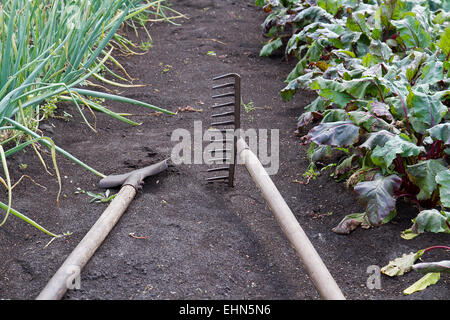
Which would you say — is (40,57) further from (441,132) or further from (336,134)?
(441,132)

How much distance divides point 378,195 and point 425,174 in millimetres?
219

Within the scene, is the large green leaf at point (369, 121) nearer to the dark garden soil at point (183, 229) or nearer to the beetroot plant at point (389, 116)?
the beetroot plant at point (389, 116)

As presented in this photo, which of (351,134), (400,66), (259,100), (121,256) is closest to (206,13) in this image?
(259,100)

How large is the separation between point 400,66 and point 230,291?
1538 millimetres

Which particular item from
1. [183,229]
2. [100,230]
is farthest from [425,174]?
[100,230]

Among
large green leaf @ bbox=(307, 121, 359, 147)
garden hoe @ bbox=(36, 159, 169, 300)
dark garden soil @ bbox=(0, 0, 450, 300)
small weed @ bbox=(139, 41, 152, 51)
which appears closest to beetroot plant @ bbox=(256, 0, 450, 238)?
large green leaf @ bbox=(307, 121, 359, 147)

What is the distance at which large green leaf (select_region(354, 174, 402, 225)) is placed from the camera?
2.17 metres

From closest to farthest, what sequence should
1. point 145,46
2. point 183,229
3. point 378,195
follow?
point 378,195, point 183,229, point 145,46

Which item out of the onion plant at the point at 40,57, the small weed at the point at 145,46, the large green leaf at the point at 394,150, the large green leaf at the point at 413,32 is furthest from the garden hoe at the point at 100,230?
the small weed at the point at 145,46

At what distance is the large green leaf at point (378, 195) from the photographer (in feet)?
7.11

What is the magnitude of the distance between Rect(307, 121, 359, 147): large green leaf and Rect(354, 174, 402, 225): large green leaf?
20cm

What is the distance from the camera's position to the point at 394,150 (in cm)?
214

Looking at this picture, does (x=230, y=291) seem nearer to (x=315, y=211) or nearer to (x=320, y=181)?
(x=315, y=211)

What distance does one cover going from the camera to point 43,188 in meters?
2.66
